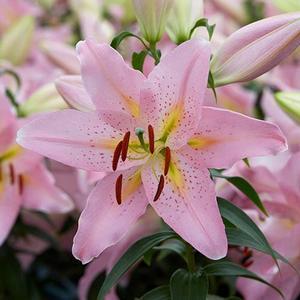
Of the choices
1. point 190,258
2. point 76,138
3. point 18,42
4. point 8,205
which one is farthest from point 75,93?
point 18,42

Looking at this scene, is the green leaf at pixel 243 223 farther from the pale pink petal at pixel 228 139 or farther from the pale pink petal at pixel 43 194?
the pale pink petal at pixel 43 194

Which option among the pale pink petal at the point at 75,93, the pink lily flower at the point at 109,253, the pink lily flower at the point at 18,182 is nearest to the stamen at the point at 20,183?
the pink lily flower at the point at 18,182

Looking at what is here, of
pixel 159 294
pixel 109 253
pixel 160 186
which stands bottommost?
pixel 109 253

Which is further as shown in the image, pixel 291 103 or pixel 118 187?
pixel 291 103

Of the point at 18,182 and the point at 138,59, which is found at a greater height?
the point at 138,59

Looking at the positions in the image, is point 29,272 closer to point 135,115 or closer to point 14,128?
point 14,128

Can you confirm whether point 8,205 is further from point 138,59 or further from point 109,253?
point 138,59

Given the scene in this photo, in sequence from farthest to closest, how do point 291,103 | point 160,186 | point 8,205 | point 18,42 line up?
1. point 18,42
2. point 8,205
3. point 291,103
4. point 160,186
